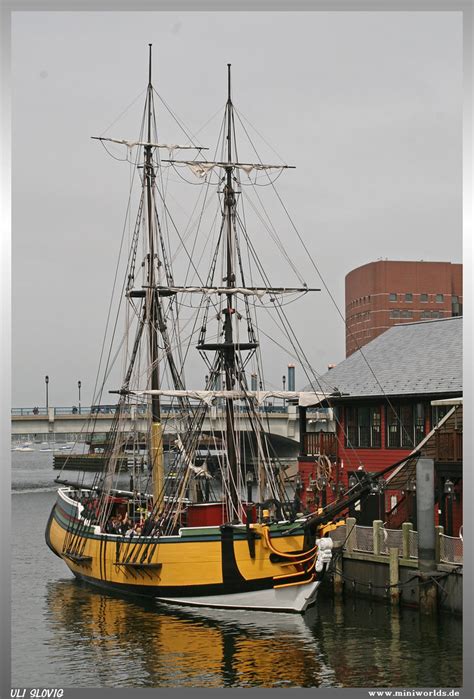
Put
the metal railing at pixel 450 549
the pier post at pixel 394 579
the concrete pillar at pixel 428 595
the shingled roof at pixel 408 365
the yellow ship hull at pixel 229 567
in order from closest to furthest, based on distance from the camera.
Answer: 1. the metal railing at pixel 450 549
2. the concrete pillar at pixel 428 595
3. the pier post at pixel 394 579
4. the yellow ship hull at pixel 229 567
5. the shingled roof at pixel 408 365

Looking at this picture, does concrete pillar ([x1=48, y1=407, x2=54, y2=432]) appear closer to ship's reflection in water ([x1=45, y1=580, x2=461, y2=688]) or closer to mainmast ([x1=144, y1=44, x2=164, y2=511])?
mainmast ([x1=144, y1=44, x2=164, y2=511])

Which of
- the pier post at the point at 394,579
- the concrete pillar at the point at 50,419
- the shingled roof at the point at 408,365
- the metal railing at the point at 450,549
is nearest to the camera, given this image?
the metal railing at the point at 450,549

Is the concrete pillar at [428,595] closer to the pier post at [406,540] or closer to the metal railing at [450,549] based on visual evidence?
the metal railing at [450,549]

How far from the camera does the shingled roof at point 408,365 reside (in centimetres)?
3875

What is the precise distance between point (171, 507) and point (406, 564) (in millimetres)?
7707

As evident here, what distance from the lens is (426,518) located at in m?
29.9

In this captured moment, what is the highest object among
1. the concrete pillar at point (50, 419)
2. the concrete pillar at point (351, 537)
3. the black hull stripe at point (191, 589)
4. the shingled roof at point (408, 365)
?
the shingled roof at point (408, 365)

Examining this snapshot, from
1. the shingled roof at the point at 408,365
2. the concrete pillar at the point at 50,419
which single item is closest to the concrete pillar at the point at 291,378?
the concrete pillar at the point at 50,419

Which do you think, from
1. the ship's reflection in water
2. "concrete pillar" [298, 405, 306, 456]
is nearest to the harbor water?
the ship's reflection in water

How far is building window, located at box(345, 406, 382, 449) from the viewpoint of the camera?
134ft

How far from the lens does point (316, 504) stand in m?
40.7

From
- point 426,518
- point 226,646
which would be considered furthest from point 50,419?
point 226,646

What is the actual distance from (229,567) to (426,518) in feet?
20.3

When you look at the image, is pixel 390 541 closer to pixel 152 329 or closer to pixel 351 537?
pixel 351 537
